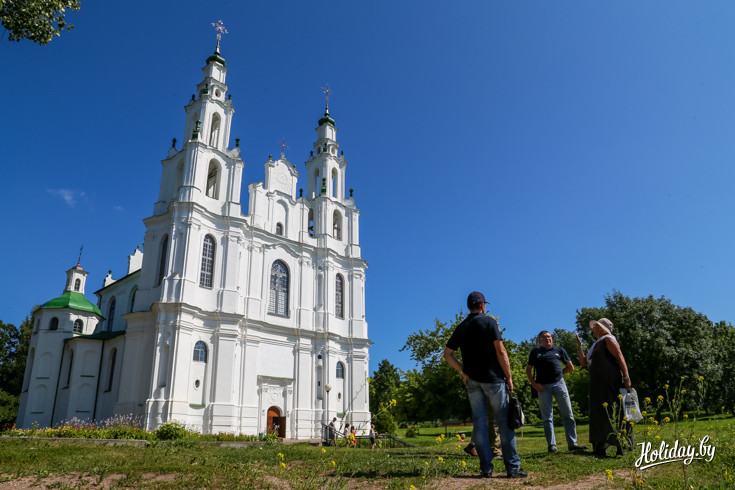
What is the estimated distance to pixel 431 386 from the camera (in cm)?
2798

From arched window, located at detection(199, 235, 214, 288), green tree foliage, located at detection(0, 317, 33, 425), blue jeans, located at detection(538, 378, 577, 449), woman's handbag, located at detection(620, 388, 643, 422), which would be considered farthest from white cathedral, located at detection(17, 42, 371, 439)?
woman's handbag, located at detection(620, 388, 643, 422)

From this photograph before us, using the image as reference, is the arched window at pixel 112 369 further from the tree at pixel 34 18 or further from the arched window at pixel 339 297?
the tree at pixel 34 18

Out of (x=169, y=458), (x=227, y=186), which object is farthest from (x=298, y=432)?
(x=169, y=458)

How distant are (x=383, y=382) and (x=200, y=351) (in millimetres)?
44284

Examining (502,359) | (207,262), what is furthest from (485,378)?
(207,262)

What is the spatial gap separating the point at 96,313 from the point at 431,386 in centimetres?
2568

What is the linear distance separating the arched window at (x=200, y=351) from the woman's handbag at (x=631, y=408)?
942 inches

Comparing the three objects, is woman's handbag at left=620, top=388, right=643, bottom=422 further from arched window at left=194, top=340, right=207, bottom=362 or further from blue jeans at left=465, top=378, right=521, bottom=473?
arched window at left=194, top=340, right=207, bottom=362

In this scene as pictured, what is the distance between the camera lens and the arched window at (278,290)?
1257 inches

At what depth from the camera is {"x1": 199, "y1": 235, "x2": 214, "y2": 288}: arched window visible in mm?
28375

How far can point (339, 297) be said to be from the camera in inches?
1403

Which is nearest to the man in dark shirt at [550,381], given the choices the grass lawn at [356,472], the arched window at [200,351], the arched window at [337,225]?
the grass lawn at [356,472]

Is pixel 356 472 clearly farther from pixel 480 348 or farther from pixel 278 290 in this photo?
pixel 278 290

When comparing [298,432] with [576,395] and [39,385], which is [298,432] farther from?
[576,395]
